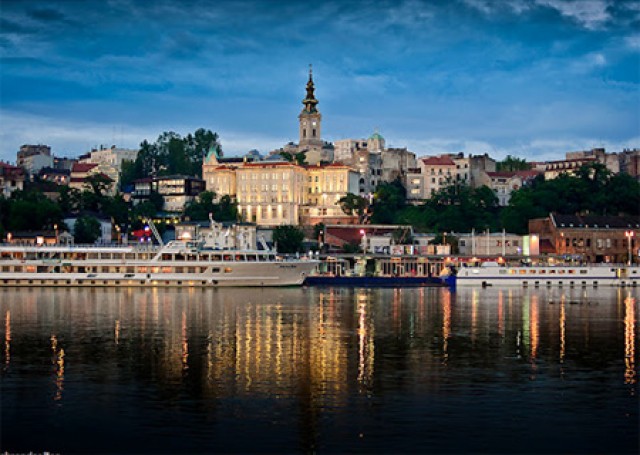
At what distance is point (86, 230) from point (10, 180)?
120 ft

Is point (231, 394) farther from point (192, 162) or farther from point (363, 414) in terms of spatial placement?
point (192, 162)

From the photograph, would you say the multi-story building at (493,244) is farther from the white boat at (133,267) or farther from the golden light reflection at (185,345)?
the golden light reflection at (185,345)

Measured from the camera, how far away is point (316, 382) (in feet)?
100.0

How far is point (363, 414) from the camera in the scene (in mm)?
25641

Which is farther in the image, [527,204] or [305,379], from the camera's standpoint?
[527,204]

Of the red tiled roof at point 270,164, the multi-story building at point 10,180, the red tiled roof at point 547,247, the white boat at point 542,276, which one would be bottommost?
the white boat at point 542,276

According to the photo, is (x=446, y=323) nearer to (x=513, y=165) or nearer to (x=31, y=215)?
(x=31, y=215)

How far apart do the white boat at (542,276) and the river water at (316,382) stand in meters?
36.1

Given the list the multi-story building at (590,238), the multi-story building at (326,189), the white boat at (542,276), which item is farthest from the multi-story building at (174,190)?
the white boat at (542,276)

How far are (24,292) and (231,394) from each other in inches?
2106

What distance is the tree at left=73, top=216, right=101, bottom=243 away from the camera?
371 feet

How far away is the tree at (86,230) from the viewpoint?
113 metres

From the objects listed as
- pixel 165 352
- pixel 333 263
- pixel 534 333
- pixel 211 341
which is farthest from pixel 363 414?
pixel 333 263

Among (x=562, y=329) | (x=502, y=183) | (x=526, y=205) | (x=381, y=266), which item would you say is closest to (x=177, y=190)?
(x=381, y=266)
